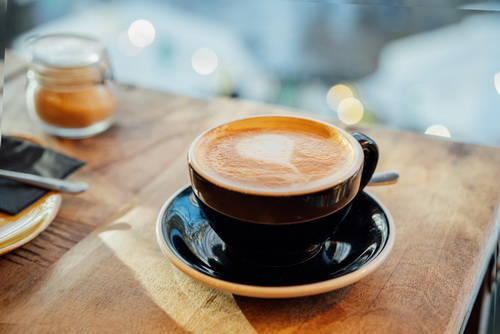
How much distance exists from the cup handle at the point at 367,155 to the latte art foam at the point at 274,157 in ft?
0.05

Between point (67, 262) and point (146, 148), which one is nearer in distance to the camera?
point (67, 262)

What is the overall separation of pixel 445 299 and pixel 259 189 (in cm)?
24

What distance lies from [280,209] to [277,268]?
0.32 ft

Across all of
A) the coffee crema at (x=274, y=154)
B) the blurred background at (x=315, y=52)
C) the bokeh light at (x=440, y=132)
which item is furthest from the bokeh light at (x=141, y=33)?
the coffee crema at (x=274, y=154)

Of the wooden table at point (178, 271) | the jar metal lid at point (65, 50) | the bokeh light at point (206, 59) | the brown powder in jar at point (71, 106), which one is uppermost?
the jar metal lid at point (65, 50)

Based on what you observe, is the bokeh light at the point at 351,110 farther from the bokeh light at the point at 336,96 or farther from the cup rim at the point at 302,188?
the cup rim at the point at 302,188

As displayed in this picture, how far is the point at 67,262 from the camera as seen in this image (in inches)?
23.9

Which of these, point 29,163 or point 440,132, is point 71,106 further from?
point 440,132

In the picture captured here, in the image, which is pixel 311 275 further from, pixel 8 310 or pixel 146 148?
pixel 146 148

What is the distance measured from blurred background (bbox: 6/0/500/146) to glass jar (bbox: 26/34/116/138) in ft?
3.74

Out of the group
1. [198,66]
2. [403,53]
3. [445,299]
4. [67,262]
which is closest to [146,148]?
[67,262]

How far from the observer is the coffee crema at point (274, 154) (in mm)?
515

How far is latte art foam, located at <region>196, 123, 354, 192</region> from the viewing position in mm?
516

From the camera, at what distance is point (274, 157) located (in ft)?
1.85
